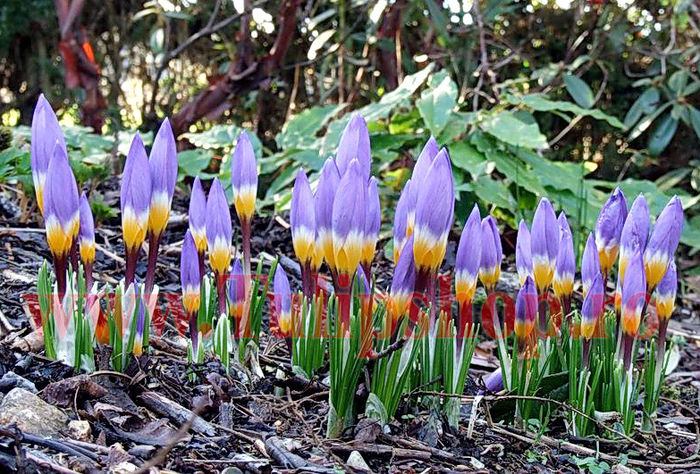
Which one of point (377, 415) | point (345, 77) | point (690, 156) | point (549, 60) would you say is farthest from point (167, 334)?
point (690, 156)

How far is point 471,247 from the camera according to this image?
1541mm

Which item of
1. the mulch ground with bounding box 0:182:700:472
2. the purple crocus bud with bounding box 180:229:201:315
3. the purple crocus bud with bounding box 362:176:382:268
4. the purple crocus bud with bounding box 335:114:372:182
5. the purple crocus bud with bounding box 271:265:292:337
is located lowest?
the mulch ground with bounding box 0:182:700:472

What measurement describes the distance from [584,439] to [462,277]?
0.45m

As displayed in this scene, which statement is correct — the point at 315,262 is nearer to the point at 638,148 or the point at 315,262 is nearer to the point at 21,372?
the point at 21,372

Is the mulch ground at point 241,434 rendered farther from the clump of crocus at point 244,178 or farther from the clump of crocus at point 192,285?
the clump of crocus at point 244,178

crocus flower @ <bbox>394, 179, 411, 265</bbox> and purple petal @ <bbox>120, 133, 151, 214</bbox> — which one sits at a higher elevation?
purple petal @ <bbox>120, 133, 151, 214</bbox>

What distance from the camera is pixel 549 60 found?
19.2 ft

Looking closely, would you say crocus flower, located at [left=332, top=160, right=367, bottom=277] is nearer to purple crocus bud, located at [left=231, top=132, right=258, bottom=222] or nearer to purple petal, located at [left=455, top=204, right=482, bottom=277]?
purple petal, located at [left=455, top=204, right=482, bottom=277]

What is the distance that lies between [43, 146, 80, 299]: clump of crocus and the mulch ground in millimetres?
208

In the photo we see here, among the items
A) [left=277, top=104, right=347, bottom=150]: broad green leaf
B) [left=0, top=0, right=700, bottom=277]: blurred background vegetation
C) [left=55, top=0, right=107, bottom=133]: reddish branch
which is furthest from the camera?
[left=55, top=0, right=107, bottom=133]: reddish branch

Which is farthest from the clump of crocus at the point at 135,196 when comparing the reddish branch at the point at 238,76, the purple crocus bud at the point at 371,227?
the reddish branch at the point at 238,76

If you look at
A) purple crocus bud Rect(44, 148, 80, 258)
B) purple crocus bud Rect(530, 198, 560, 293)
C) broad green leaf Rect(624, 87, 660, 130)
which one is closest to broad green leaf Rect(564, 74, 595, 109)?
broad green leaf Rect(624, 87, 660, 130)

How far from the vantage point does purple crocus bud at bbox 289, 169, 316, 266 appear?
1.58 metres

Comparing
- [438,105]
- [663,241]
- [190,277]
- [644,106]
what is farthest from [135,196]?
[644,106]
